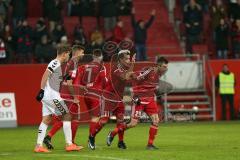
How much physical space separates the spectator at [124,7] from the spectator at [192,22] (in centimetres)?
280

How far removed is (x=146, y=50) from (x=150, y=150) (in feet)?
57.2

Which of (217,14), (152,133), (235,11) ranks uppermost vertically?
(235,11)

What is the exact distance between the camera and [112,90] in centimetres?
1927

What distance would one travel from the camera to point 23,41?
31.8m

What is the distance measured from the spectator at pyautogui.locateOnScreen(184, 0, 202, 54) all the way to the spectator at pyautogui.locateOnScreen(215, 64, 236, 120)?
2552mm

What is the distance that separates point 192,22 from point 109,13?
367 centimetres

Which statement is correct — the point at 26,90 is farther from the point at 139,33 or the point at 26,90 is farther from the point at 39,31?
the point at 139,33

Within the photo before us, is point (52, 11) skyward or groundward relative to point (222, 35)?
skyward

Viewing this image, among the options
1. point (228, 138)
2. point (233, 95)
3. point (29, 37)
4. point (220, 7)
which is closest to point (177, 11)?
point (220, 7)

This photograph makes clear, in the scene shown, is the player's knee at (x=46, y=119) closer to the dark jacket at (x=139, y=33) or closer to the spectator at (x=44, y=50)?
the spectator at (x=44, y=50)

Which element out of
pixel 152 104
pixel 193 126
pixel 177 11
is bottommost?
pixel 193 126

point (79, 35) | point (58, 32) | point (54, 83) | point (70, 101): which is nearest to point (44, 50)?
point (58, 32)

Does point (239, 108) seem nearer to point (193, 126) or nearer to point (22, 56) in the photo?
point (193, 126)

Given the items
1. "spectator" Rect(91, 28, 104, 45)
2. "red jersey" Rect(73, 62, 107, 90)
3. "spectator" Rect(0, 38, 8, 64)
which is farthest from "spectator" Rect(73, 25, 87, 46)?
"red jersey" Rect(73, 62, 107, 90)
